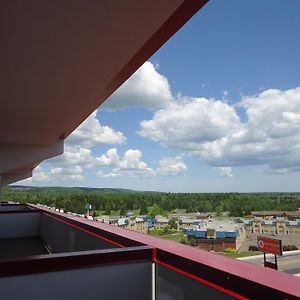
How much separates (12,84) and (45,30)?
1917 millimetres

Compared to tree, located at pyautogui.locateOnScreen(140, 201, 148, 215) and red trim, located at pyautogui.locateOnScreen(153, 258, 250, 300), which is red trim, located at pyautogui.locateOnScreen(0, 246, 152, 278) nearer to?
red trim, located at pyautogui.locateOnScreen(153, 258, 250, 300)

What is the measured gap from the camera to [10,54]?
3.58 m

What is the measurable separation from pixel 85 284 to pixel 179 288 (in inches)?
23.4

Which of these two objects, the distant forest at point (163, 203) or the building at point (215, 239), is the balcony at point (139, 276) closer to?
the building at point (215, 239)

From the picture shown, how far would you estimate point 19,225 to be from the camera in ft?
23.3

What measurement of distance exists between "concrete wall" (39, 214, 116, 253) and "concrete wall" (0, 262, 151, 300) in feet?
2.75

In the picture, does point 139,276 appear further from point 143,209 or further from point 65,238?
point 143,209

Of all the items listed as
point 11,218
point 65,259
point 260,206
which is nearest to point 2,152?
point 11,218

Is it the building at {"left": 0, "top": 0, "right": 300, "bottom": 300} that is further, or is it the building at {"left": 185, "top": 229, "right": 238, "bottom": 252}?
the building at {"left": 185, "top": 229, "right": 238, "bottom": 252}

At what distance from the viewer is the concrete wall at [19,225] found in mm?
6879

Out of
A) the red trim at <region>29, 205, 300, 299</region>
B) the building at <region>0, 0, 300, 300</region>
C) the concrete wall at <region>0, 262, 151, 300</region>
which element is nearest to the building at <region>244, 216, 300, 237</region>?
the building at <region>0, 0, 300, 300</region>

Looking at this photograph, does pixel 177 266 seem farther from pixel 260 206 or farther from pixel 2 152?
pixel 260 206

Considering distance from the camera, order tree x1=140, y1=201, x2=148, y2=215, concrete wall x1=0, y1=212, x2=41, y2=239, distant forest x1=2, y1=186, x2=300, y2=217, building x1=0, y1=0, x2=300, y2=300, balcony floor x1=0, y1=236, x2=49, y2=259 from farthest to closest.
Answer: tree x1=140, y1=201, x2=148, y2=215
distant forest x1=2, y1=186, x2=300, y2=217
concrete wall x1=0, y1=212, x2=41, y2=239
balcony floor x1=0, y1=236, x2=49, y2=259
building x1=0, y1=0, x2=300, y2=300

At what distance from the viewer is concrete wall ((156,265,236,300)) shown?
68.2 inches
